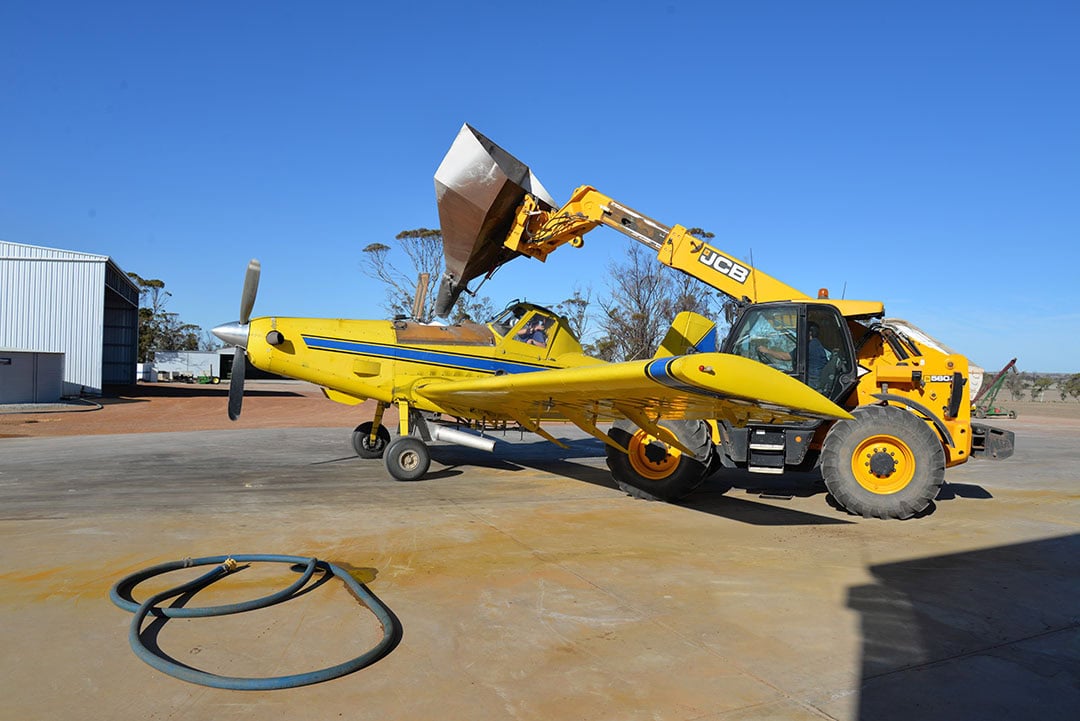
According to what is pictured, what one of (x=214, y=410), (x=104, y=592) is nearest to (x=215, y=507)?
(x=104, y=592)

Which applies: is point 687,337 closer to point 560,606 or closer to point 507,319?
point 507,319

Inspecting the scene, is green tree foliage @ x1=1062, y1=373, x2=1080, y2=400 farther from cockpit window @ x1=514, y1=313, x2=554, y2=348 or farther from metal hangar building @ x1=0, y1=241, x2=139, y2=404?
metal hangar building @ x1=0, y1=241, x2=139, y2=404

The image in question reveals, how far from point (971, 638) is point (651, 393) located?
2.50 metres

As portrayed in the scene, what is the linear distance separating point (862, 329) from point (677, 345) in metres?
2.41

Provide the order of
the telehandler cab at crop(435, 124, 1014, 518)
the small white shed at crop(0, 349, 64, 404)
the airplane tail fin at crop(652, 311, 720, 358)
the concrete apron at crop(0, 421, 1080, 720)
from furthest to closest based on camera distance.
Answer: the small white shed at crop(0, 349, 64, 404), the airplane tail fin at crop(652, 311, 720, 358), the telehandler cab at crop(435, 124, 1014, 518), the concrete apron at crop(0, 421, 1080, 720)

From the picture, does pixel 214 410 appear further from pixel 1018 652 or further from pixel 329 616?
pixel 1018 652

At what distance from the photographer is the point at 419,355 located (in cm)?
939

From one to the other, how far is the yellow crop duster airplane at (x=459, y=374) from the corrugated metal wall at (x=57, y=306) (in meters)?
26.7

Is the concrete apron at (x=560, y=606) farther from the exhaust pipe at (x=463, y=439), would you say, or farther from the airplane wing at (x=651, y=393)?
the airplane wing at (x=651, y=393)

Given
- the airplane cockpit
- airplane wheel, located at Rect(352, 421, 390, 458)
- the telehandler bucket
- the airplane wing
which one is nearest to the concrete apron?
the airplane wing

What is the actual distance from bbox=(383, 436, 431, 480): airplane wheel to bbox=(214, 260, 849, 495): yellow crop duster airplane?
0.6 inches

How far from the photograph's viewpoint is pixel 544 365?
10000 mm

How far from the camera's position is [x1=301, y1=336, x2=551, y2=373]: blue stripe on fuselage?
29.9ft

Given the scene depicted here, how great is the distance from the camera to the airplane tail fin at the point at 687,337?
30.3 ft
